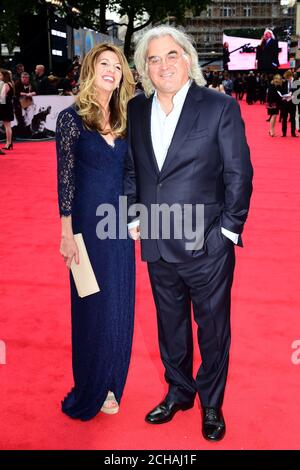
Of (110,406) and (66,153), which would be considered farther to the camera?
(110,406)

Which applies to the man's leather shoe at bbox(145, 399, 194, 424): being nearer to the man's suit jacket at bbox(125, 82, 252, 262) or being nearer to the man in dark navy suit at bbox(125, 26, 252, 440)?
the man in dark navy suit at bbox(125, 26, 252, 440)

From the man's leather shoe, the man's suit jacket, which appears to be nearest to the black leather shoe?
the man's leather shoe

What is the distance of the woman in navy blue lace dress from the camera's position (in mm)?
2307

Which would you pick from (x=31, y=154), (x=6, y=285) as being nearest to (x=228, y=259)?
(x=6, y=285)

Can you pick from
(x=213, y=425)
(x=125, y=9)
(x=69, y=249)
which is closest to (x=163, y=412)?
(x=213, y=425)

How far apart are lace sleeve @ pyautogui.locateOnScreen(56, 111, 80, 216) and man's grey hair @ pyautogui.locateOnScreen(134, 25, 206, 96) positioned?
36 centimetres

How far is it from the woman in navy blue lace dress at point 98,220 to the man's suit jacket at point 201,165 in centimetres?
13

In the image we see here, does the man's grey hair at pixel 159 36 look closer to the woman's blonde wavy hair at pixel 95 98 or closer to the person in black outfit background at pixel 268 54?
the woman's blonde wavy hair at pixel 95 98

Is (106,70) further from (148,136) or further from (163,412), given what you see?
(163,412)

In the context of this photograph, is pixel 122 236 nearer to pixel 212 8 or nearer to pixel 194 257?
pixel 194 257

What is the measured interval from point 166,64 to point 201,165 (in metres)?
0.43

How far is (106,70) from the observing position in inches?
91.3
